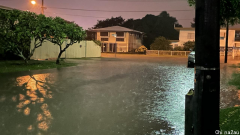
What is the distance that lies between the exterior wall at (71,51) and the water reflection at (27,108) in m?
16.0

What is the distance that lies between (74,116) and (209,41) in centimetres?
452

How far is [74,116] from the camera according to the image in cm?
624

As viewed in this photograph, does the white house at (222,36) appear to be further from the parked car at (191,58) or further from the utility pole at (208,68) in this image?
the utility pole at (208,68)

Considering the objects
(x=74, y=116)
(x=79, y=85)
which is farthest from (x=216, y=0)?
(x=79, y=85)

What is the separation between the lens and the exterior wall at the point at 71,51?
25.9m

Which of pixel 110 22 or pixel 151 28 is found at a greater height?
pixel 110 22

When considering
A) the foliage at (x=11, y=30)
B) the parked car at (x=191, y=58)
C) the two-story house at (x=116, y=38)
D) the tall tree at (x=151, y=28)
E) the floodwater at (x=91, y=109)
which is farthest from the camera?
the tall tree at (x=151, y=28)

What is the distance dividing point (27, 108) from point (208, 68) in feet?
19.0

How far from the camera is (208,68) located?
2.55m

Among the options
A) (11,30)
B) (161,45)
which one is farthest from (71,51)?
(161,45)

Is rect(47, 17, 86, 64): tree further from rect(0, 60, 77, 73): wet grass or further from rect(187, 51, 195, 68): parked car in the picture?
rect(187, 51, 195, 68): parked car

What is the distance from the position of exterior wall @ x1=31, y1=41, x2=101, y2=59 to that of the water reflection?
16.0 meters

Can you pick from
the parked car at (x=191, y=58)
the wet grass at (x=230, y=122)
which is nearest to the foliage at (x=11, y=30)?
the parked car at (x=191, y=58)

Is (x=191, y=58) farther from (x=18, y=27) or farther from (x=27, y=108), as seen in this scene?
(x=27, y=108)
